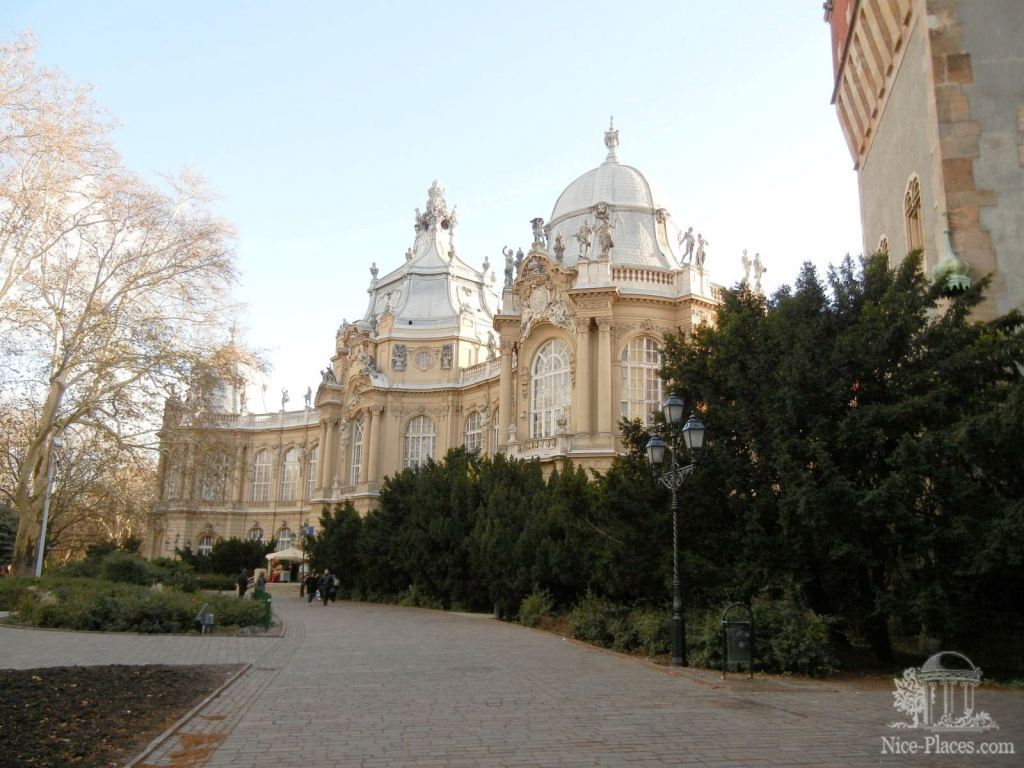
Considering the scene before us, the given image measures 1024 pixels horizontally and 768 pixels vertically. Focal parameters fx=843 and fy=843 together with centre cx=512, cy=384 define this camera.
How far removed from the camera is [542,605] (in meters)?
21.8

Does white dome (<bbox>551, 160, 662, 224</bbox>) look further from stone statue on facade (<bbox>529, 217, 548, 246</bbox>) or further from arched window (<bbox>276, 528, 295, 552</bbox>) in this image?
arched window (<bbox>276, 528, 295, 552</bbox>)

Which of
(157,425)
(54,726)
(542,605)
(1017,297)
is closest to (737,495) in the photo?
(1017,297)

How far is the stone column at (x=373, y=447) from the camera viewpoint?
5259cm

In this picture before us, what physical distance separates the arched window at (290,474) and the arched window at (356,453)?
13.3 meters

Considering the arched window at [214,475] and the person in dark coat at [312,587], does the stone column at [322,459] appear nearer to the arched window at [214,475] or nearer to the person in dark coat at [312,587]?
the person in dark coat at [312,587]

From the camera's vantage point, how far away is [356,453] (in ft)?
184

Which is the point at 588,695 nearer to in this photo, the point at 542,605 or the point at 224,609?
the point at 542,605

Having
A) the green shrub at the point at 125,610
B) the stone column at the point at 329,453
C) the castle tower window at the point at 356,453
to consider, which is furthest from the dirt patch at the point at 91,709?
the stone column at the point at 329,453

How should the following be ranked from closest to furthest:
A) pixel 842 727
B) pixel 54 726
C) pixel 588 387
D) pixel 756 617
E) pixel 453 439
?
pixel 54 726
pixel 842 727
pixel 756 617
pixel 588 387
pixel 453 439

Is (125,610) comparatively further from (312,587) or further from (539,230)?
(539,230)

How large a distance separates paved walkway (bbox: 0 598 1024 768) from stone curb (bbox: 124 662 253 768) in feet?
0.33

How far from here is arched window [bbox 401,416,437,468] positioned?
53531 millimetres

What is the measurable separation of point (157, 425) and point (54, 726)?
19271mm

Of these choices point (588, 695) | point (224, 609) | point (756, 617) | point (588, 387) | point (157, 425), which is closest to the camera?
point (588, 695)
